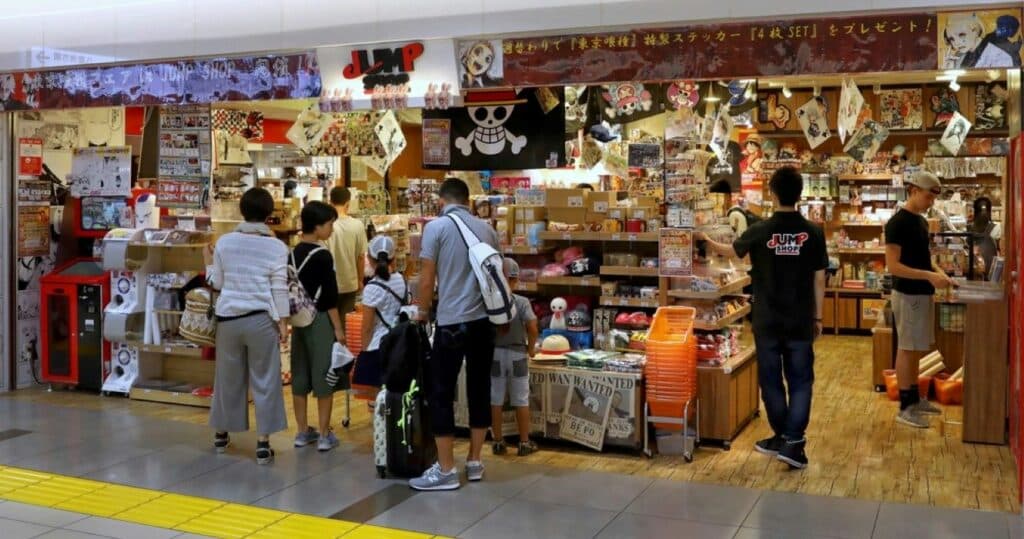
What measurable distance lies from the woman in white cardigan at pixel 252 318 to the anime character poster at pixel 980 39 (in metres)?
3.92

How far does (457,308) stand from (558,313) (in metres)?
1.66

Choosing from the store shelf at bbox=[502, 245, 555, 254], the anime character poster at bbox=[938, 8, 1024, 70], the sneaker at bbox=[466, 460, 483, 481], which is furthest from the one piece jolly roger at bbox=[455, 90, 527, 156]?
the anime character poster at bbox=[938, 8, 1024, 70]

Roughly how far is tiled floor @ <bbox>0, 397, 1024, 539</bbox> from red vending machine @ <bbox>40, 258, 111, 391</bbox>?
1783 millimetres

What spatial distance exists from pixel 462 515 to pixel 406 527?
0.33 m

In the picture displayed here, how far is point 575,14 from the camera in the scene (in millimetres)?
6289

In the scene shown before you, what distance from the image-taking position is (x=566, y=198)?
7172 mm

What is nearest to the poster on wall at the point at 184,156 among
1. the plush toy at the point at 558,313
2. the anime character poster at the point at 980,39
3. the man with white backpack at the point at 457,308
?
the plush toy at the point at 558,313

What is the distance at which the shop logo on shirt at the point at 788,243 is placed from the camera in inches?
237

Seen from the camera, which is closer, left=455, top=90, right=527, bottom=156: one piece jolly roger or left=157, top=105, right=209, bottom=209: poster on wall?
left=455, top=90, right=527, bottom=156: one piece jolly roger

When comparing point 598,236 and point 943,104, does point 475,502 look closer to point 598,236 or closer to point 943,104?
point 598,236

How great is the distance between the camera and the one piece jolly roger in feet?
24.3

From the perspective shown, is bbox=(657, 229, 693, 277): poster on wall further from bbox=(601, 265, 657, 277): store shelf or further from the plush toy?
the plush toy

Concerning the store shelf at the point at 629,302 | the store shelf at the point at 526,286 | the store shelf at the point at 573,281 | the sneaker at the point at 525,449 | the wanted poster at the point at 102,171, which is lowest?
the sneaker at the point at 525,449

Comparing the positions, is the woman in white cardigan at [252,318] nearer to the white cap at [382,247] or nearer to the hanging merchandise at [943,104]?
the white cap at [382,247]
